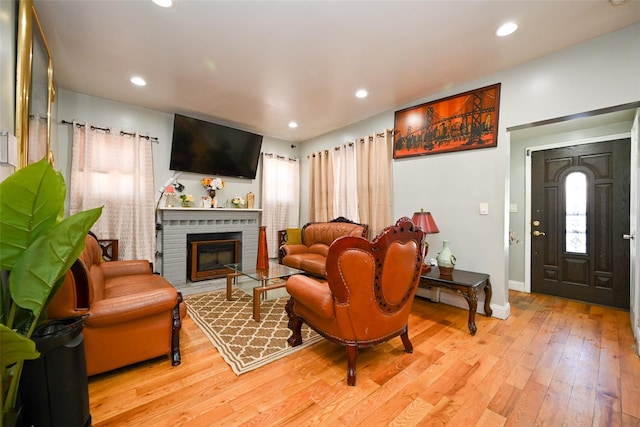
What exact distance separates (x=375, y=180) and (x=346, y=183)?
26.1 inches

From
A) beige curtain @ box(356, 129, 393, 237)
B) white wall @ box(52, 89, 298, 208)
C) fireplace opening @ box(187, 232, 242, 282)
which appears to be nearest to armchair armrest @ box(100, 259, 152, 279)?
fireplace opening @ box(187, 232, 242, 282)

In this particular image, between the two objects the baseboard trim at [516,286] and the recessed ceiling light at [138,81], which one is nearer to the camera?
the recessed ceiling light at [138,81]

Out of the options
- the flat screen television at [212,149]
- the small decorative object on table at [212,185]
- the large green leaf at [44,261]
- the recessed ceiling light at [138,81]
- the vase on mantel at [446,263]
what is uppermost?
the recessed ceiling light at [138,81]

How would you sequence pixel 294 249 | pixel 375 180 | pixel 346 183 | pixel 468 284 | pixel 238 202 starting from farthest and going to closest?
pixel 238 202 → pixel 346 183 → pixel 294 249 → pixel 375 180 → pixel 468 284

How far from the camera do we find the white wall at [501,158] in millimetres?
2125

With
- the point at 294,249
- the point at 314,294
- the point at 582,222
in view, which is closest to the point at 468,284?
the point at 314,294

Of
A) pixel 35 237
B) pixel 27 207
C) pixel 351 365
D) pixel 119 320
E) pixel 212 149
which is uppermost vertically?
pixel 212 149

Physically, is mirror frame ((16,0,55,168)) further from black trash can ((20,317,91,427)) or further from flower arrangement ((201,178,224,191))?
flower arrangement ((201,178,224,191))

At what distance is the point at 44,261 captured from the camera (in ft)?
2.95

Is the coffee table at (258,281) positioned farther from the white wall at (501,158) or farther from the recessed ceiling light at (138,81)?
the recessed ceiling light at (138,81)

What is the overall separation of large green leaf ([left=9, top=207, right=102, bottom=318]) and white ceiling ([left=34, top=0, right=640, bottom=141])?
1851 millimetres

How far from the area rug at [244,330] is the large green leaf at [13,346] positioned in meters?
1.20

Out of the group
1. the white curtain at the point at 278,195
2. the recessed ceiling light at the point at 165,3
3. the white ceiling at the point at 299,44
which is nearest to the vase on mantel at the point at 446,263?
the white ceiling at the point at 299,44

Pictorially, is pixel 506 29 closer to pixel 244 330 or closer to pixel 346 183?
pixel 346 183
